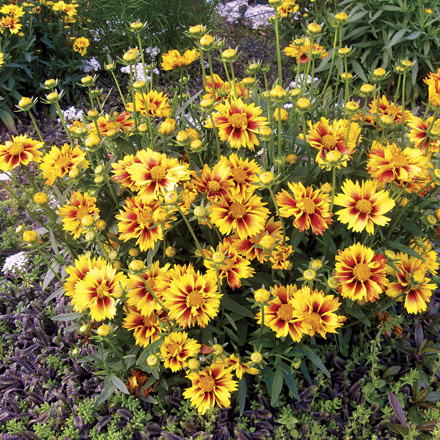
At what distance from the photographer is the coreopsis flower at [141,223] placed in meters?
1.23

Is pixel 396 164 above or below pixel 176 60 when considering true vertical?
below

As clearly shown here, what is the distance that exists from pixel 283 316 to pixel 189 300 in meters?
0.30

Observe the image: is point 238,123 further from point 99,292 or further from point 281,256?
point 99,292

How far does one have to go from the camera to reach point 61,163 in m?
1.39

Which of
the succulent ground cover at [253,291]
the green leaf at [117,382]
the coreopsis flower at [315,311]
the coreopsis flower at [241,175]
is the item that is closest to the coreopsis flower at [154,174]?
the succulent ground cover at [253,291]

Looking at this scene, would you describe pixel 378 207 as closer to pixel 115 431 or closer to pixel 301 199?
pixel 301 199

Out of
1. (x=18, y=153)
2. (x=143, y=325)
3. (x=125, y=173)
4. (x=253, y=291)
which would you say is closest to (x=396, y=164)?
(x=253, y=291)

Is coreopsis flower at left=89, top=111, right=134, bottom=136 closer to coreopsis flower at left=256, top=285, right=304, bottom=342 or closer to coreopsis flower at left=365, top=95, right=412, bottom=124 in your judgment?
coreopsis flower at left=256, top=285, right=304, bottom=342

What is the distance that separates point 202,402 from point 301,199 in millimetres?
663

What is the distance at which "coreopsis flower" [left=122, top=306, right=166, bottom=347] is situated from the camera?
4.33ft

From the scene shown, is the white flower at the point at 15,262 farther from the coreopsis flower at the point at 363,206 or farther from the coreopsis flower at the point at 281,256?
the coreopsis flower at the point at 363,206

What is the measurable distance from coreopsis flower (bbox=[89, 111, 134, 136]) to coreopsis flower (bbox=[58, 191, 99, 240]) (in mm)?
250

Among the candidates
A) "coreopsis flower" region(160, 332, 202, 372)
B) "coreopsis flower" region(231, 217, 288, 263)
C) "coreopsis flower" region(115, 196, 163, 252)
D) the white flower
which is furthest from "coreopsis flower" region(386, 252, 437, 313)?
the white flower

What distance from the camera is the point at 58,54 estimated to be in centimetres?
318
